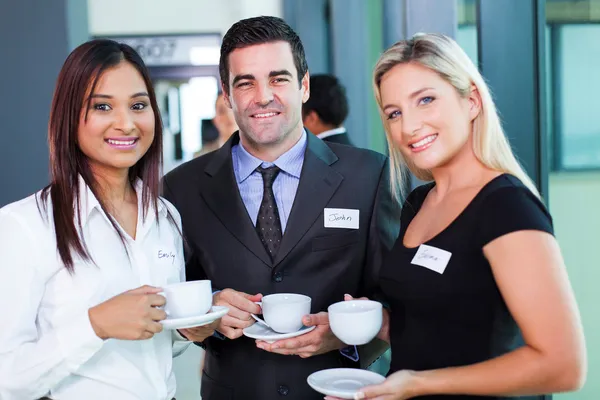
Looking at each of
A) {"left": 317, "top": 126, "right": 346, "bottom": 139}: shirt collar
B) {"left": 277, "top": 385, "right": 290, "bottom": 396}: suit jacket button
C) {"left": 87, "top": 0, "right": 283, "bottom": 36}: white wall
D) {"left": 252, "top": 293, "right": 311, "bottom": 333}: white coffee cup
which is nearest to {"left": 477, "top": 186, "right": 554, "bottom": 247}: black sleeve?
{"left": 252, "top": 293, "right": 311, "bottom": 333}: white coffee cup

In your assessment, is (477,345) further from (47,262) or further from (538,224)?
(47,262)

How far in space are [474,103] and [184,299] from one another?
834 mm

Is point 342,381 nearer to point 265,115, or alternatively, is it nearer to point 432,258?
point 432,258

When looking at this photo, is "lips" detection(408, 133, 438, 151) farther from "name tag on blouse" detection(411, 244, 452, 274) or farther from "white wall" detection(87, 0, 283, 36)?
"white wall" detection(87, 0, 283, 36)

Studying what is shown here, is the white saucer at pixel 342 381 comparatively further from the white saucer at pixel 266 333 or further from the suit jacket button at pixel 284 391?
the suit jacket button at pixel 284 391

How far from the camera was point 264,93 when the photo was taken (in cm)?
207

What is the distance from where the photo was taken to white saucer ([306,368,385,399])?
4.43 feet

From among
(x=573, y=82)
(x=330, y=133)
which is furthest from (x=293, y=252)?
(x=330, y=133)

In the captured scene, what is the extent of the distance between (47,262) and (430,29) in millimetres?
1660

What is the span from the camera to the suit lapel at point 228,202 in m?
2.01

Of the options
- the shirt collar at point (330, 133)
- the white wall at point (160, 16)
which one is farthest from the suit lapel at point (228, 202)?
the white wall at point (160, 16)

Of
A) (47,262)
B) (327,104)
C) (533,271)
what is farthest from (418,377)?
(327,104)

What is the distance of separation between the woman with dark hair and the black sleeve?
72 centimetres

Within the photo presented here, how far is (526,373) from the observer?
1244 mm
